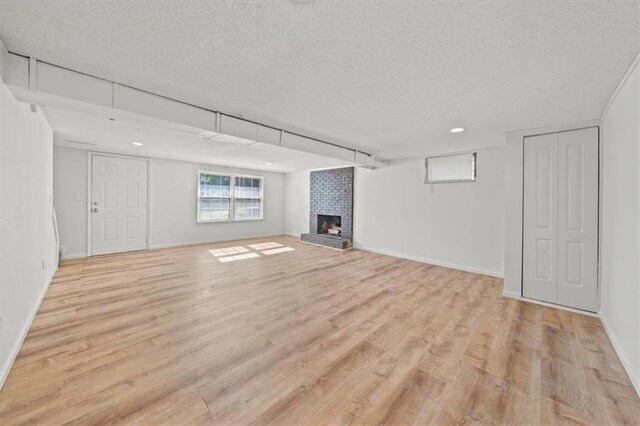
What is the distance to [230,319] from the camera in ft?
8.45

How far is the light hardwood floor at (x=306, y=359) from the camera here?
1474mm

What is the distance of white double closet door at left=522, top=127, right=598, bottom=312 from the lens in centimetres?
287

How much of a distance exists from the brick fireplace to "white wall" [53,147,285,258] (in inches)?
59.3

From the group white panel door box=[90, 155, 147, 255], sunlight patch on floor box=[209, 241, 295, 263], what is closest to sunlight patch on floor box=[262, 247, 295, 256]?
sunlight patch on floor box=[209, 241, 295, 263]

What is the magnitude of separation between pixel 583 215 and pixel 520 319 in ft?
4.80

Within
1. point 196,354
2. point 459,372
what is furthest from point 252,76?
point 459,372

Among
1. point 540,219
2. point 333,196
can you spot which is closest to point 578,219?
point 540,219

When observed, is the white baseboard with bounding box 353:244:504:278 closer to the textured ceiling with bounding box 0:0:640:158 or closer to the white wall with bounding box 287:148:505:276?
the white wall with bounding box 287:148:505:276

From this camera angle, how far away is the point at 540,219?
3.19 meters

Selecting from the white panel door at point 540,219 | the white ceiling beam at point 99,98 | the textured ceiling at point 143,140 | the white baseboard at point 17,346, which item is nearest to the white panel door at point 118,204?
the textured ceiling at point 143,140

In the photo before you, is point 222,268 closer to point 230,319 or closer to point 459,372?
point 230,319

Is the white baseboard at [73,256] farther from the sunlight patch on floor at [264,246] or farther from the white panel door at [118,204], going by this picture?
the sunlight patch on floor at [264,246]

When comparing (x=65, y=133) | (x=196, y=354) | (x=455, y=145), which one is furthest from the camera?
(x=455, y=145)

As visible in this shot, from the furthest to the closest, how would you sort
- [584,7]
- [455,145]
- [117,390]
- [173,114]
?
[455,145], [173,114], [117,390], [584,7]
